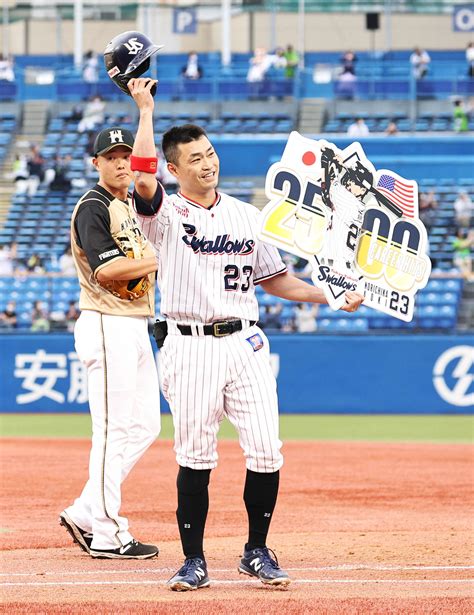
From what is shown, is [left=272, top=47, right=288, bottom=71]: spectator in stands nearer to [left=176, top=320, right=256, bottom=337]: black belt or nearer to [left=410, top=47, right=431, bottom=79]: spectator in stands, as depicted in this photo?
[left=410, top=47, right=431, bottom=79]: spectator in stands

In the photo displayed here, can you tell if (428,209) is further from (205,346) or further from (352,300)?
(205,346)

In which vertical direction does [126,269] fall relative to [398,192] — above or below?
below

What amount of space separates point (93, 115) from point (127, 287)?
77.2ft

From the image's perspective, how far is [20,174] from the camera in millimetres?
26172

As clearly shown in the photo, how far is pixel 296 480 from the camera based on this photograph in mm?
10266

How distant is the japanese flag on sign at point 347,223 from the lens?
5559 millimetres

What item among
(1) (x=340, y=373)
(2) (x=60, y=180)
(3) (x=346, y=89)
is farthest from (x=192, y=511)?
(3) (x=346, y=89)

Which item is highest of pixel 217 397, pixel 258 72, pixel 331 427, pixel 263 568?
pixel 258 72

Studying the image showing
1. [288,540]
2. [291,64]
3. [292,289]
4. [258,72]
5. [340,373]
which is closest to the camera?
[292,289]

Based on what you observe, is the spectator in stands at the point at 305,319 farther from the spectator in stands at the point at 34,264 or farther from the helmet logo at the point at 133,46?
the helmet logo at the point at 133,46

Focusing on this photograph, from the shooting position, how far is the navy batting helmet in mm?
5625

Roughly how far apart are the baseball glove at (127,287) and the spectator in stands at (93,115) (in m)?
22.7

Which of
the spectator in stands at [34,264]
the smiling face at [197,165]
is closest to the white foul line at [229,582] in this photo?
the smiling face at [197,165]

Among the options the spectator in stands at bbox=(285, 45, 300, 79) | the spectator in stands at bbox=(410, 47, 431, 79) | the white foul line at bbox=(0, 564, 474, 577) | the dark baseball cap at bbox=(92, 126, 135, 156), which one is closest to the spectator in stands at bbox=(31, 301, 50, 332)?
the dark baseball cap at bbox=(92, 126, 135, 156)
